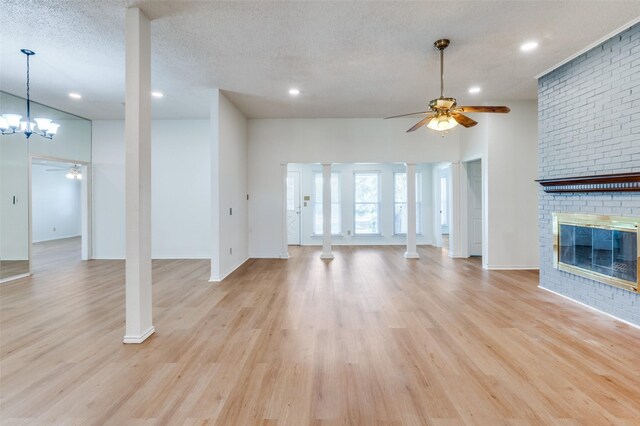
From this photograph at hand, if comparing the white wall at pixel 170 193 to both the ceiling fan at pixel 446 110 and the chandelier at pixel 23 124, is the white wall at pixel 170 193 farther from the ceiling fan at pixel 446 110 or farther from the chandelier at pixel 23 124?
the ceiling fan at pixel 446 110

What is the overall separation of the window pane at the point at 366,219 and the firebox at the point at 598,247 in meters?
4.81

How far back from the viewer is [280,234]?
22.0ft

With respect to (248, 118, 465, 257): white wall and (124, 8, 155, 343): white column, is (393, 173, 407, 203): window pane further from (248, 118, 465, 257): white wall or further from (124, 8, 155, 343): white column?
(124, 8, 155, 343): white column

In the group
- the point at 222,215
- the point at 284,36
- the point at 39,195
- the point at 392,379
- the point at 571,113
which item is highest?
the point at 284,36

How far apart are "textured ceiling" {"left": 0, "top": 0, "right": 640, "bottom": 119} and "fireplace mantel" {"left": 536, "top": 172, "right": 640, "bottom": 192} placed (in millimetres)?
1555

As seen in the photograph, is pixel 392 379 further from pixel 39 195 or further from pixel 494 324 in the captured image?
pixel 39 195

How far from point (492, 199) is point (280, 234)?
4.28 metres

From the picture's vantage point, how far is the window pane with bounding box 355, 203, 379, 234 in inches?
338

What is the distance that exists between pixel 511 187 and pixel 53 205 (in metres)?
13.1

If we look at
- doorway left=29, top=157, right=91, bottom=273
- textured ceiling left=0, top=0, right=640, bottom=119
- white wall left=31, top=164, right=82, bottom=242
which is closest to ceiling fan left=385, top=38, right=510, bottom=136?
textured ceiling left=0, top=0, right=640, bottom=119

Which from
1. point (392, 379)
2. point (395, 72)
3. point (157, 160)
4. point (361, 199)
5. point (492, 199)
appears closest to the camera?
point (392, 379)

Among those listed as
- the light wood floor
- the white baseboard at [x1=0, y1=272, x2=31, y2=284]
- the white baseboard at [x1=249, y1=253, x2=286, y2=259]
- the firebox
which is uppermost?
the firebox

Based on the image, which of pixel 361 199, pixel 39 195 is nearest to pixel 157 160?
pixel 361 199

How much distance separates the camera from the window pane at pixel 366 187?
857 cm
